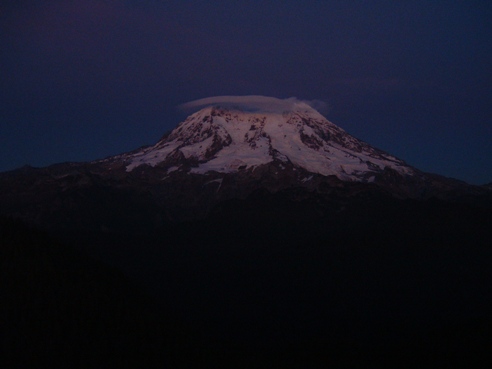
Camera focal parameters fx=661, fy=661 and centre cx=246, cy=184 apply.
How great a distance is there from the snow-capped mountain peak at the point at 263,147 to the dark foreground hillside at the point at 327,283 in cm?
4956

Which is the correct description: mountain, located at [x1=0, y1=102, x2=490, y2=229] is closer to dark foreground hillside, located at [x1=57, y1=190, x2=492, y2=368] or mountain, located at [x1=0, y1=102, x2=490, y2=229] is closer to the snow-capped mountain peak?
the snow-capped mountain peak

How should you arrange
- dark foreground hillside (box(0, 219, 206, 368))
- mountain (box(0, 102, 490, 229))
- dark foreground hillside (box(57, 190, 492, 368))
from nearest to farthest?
dark foreground hillside (box(0, 219, 206, 368)) < dark foreground hillside (box(57, 190, 492, 368)) < mountain (box(0, 102, 490, 229))

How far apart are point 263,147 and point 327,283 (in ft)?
331

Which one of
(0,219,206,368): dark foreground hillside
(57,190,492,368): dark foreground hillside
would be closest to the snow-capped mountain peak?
(57,190,492,368): dark foreground hillside

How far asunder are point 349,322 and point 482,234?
139 feet

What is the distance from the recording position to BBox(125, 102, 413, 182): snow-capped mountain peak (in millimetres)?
160000

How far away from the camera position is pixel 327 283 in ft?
224

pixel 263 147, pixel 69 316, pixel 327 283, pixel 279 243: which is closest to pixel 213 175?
pixel 263 147

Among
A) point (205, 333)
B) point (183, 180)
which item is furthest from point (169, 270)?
point (183, 180)

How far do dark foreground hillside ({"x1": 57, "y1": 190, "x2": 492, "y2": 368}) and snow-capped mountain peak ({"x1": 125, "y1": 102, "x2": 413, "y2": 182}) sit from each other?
163ft

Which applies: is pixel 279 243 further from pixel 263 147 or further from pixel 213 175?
pixel 263 147

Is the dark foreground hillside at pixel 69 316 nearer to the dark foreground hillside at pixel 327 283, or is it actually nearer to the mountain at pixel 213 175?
the dark foreground hillside at pixel 327 283

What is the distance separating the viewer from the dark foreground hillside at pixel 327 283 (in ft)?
155

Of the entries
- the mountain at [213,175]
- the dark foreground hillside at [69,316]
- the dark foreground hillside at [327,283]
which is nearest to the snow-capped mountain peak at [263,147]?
the mountain at [213,175]
